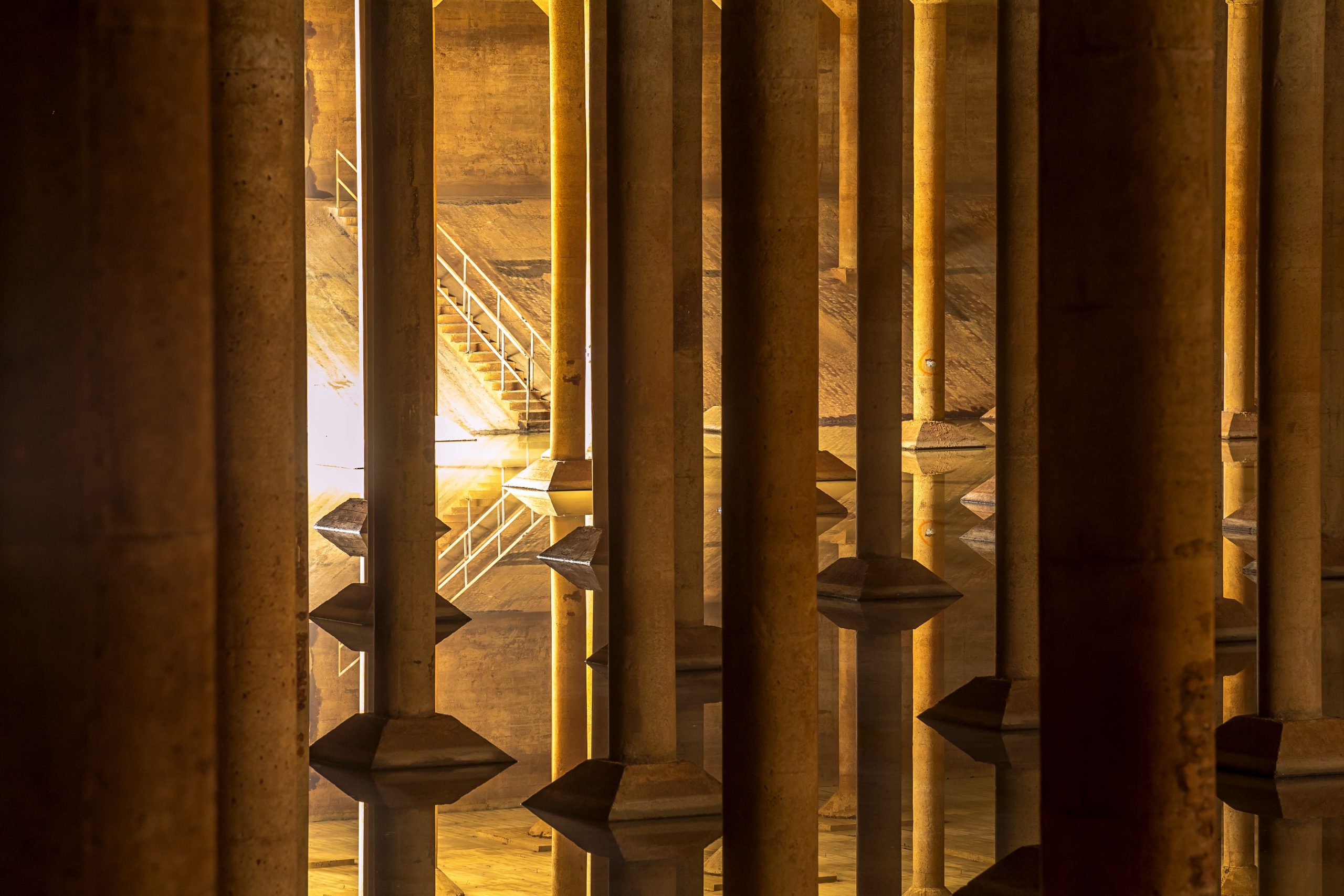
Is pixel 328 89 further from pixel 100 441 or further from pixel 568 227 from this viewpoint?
pixel 100 441

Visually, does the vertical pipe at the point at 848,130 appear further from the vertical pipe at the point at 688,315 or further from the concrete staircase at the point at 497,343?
→ the vertical pipe at the point at 688,315

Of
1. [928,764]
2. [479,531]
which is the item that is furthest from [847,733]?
[479,531]

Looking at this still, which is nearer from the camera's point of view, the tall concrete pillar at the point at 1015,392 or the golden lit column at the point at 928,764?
the golden lit column at the point at 928,764

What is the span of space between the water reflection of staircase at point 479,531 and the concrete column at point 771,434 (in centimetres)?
790

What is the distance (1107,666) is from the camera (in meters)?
4.47

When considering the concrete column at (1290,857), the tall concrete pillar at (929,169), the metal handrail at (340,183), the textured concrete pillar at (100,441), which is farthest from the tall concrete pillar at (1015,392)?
the metal handrail at (340,183)

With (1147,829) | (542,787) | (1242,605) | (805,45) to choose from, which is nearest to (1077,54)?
(1147,829)

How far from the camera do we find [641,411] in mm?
8344

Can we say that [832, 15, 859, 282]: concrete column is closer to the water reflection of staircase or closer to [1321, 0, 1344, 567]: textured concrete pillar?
the water reflection of staircase

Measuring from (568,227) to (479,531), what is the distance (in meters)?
3.18

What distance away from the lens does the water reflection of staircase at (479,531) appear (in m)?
15.5

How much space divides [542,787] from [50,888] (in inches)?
234

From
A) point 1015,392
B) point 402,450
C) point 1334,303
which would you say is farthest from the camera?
point 1334,303

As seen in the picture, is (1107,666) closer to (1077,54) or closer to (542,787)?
(1077,54)
